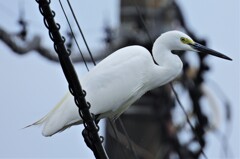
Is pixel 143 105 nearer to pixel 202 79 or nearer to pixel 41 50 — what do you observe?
pixel 202 79

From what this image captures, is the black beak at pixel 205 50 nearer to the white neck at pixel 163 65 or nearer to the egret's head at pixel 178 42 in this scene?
the egret's head at pixel 178 42

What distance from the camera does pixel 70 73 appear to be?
5676 mm

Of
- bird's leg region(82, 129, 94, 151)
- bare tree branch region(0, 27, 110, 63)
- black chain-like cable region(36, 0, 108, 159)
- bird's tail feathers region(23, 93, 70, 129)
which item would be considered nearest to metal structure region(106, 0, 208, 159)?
bare tree branch region(0, 27, 110, 63)

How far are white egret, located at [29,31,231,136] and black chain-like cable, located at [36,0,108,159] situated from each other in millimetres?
874

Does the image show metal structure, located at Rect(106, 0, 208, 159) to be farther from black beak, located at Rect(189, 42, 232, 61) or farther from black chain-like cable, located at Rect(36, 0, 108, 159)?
black chain-like cable, located at Rect(36, 0, 108, 159)

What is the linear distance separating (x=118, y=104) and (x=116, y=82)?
17cm

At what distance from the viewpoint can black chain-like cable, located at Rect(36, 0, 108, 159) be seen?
5531mm

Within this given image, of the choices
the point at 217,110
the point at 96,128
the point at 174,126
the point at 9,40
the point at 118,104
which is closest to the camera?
the point at 96,128

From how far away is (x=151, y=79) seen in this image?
704 centimetres

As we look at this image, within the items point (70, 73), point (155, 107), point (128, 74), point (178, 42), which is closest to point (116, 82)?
point (128, 74)

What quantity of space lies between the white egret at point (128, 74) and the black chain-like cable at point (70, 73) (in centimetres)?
87

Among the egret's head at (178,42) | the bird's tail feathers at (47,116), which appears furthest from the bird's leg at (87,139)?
the egret's head at (178,42)

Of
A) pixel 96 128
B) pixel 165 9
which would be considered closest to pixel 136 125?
pixel 165 9

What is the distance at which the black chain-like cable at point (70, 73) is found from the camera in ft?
18.1
